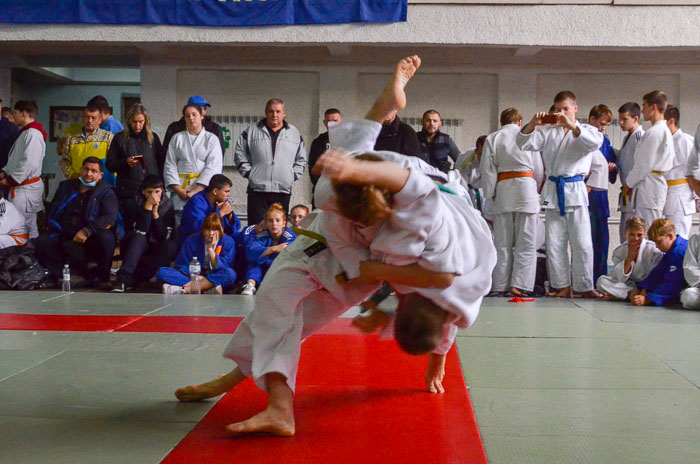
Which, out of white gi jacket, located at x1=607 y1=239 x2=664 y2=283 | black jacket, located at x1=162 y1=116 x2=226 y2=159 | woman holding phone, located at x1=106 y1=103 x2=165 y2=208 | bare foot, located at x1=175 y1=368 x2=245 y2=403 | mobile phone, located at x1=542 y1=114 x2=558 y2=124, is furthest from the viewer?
black jacket, located at x1=162 y1=116 x2=226 y2=159

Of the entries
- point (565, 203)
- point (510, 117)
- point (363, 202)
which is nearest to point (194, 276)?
point (510, 117)

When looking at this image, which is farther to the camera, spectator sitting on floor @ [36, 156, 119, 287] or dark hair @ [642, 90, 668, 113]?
spectator sitting on floor @ [36, 156, 119, 287]

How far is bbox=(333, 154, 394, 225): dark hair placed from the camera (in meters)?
1.85

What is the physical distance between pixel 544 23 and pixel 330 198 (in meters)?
6.74

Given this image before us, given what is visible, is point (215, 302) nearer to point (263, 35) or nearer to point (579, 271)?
point (579, 271)

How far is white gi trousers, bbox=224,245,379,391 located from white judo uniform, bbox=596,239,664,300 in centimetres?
394

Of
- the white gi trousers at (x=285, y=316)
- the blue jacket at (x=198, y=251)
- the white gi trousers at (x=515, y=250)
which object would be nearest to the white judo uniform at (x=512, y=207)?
the white gi trousers at (x=515, y=250)

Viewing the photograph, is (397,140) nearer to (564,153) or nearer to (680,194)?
(564,153)

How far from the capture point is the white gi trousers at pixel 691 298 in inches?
204

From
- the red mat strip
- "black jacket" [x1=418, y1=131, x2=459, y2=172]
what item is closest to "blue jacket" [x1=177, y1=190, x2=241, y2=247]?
"black jacket" [x1=418, y1=131, x2=459, y2=172]

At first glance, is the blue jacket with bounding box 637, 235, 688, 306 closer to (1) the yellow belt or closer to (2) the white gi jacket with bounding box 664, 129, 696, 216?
(2) the white gi jacket with bounding box 664, 129, 696, 216

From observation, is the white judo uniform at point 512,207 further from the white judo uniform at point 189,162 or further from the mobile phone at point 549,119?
the white judo uniform at point 189,162

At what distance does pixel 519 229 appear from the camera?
19.9ft

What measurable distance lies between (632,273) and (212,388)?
14.0 ft
